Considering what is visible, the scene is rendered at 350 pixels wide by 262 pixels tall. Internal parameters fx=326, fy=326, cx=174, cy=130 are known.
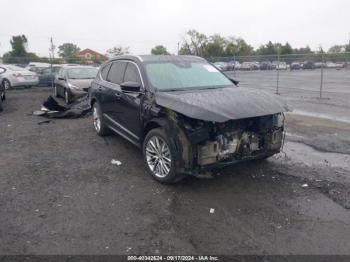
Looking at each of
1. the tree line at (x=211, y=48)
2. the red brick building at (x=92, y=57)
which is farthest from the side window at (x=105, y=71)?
the tree line at (x=211, y=48)

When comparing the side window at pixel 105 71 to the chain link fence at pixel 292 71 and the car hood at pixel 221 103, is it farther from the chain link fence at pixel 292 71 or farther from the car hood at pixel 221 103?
the chain link fence at pixel 292 71

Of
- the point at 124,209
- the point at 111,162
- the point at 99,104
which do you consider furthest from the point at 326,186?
the point at 99,104

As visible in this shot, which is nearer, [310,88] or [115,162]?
[115,162]

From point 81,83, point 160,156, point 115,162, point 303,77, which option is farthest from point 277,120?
point 303,77

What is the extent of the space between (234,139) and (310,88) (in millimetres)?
14546

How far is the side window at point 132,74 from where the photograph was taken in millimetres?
5426

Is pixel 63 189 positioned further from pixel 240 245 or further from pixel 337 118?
pixel 337 118

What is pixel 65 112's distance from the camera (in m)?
10.2

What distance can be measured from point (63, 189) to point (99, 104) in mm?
2821

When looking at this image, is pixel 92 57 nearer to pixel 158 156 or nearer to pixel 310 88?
pixel 310 88

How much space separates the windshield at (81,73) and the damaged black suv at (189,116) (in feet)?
22.5

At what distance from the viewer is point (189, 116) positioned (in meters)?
4.05

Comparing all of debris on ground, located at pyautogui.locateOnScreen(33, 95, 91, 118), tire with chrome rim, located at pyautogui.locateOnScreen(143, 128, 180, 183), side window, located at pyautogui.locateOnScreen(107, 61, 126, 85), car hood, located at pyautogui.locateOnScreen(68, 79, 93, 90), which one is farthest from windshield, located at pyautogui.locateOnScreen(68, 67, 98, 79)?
tire with chrome rim, located at pyautogui.locateOnScreen(143, 128, 180, 183)

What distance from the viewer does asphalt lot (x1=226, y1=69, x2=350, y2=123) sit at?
36.1ft
